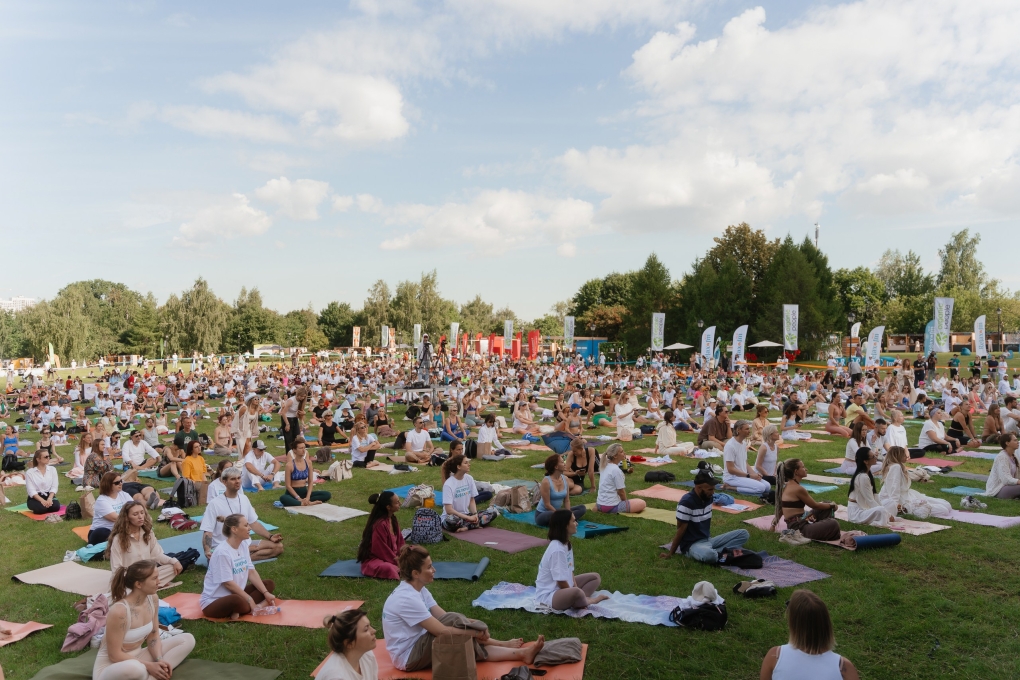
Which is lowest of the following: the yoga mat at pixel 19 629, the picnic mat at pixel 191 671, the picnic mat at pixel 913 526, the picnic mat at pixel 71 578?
the picnic mat at pixel 71 578

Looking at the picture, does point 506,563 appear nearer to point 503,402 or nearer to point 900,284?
point 503,402

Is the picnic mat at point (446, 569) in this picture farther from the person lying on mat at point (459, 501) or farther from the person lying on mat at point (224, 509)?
the person lying on mat at point (459, 501)

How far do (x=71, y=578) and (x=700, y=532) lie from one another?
6.54 metres

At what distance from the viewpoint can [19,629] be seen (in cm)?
547

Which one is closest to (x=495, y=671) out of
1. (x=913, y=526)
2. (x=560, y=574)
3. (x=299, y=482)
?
(x=560, y=574)

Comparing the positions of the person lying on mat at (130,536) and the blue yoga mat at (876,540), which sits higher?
the person lying on mat at (130,536)

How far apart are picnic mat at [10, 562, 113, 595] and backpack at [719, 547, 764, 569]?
238 inches

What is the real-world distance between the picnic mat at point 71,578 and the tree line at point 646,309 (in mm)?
43566

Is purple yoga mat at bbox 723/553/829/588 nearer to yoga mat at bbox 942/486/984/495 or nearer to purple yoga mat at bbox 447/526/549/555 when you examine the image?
purple yoga mat at bbox 447/526/549/555

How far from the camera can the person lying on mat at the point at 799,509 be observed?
7.21m

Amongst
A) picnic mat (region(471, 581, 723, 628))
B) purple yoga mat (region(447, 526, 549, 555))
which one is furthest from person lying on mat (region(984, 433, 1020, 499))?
purple yoga mat (region(447, 526, 549, 555))

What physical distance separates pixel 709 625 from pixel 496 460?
27.9ft

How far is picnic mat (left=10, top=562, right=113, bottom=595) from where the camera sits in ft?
21.2

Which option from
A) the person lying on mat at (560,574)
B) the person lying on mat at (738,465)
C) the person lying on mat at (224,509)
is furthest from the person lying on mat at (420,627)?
the person lying on mat at (738,465)
